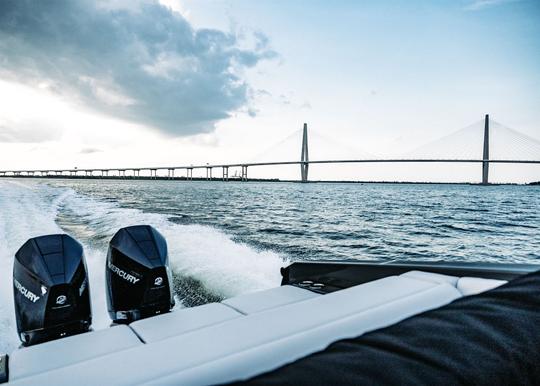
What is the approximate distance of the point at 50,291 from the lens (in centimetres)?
115

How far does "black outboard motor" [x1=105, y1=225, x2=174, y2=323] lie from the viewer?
1.31 meters

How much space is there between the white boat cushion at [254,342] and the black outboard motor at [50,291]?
629mm

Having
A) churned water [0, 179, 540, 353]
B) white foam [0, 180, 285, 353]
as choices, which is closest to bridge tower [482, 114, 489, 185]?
churned water [0, 179, 540, 353]

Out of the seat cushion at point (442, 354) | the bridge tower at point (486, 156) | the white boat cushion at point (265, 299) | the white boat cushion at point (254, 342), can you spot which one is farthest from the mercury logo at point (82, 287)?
the bridge tower at point (486, 156)

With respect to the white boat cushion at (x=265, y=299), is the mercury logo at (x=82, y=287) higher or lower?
higher

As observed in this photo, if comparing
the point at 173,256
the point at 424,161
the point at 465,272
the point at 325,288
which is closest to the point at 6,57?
the point at 173,256

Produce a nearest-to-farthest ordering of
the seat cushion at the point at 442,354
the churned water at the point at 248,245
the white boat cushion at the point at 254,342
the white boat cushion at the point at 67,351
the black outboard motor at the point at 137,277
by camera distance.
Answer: the seat cushion at the point at 442,354 < the white boat cushion at the point at 254,342 < the white boat cushion at the point at 67,351 < the black outboard motor at the point at 137,277 < the churned water at the point at 248,245

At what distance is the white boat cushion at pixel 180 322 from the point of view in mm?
948

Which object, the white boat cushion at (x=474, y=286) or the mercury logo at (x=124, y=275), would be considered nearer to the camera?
the white boat cushion at (x=474, y=286)

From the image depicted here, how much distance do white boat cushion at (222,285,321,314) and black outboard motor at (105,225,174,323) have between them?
264 mm

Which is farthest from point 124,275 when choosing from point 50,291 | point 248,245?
point 248,245

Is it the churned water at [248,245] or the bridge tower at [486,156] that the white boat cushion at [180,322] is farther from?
the bridge tower at [486,156]

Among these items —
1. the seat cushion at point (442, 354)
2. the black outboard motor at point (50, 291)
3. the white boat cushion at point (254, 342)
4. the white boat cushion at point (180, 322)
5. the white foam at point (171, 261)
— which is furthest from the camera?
the white foam at point (171, 261)

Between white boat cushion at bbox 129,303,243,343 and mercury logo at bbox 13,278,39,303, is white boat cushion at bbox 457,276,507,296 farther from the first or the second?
mercury logo at bbox 13,278,39,303
